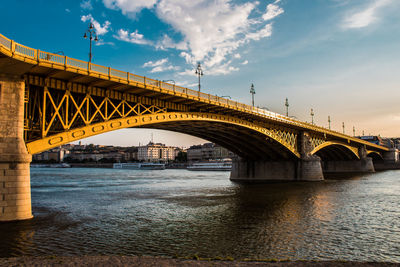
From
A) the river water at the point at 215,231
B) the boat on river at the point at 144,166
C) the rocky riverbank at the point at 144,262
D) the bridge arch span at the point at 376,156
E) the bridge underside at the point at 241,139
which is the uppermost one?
the bridge underside at the point at 241,139

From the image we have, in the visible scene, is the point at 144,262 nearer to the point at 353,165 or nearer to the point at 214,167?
the point at 353,165

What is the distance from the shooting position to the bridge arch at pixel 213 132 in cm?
2108

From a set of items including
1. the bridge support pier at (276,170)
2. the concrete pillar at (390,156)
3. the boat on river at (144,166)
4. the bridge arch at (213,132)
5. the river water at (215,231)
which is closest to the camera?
the river water at (215,231)

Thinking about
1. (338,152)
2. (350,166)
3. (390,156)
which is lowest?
(350,166)

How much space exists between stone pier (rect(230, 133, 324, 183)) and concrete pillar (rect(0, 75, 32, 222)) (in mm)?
44859

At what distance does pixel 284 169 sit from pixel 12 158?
4957 cm

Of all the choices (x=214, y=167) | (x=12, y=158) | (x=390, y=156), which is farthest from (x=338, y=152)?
(x=12, y=158)

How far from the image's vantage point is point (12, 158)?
650 inches

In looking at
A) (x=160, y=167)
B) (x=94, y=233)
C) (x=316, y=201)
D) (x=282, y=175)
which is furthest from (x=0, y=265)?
(x=160, y=167)

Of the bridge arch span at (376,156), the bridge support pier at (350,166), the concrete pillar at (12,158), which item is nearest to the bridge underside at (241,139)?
the concrete pillar at (12,158)

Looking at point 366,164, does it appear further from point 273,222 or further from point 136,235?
point 136,235

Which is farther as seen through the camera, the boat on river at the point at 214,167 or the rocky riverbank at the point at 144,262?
the boat on river at the point at 214,167

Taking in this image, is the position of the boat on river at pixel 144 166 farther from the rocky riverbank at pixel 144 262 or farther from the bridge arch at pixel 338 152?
the rocky riverbank at pixel 144 262

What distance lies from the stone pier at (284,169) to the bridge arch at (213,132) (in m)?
1.40
